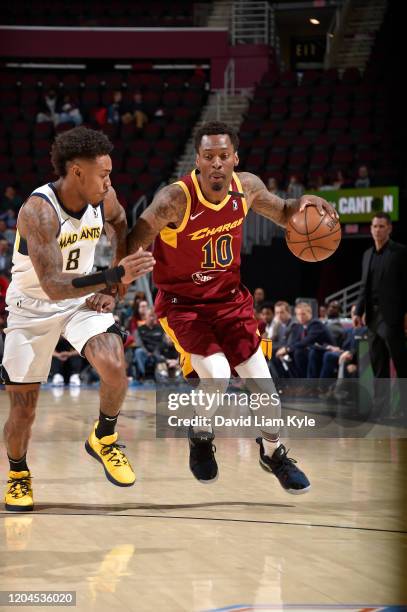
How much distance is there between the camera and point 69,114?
1973 centimetres

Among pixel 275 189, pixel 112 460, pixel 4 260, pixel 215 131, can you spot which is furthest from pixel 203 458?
pixel 275 189

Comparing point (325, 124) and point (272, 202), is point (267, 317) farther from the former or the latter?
point (325, 124)

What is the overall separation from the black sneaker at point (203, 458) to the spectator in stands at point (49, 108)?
1602cm

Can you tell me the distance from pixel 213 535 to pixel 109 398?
1001mm

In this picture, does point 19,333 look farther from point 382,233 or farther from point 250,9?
point 250,9

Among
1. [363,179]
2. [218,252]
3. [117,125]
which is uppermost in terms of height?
[117,125]

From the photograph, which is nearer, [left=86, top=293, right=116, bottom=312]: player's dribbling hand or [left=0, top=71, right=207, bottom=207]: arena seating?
[left=86, top=293, right=116, bottom=312]: player's dribbling hand

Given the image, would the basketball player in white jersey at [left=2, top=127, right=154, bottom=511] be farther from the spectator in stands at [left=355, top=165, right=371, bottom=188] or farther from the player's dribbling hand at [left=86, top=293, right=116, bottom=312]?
the spectator in stands at [left=355, top=165, right=371, bottom=188]

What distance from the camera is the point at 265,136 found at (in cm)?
1794

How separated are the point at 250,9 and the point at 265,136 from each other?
16.9 ft

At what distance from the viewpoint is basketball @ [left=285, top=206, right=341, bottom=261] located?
492cm

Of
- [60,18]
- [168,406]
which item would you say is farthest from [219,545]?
[60,18]

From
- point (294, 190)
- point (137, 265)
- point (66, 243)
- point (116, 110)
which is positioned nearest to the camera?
point (137, 265)

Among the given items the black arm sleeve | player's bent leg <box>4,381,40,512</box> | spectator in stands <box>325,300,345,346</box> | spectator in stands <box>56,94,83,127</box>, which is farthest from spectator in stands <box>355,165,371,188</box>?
the black arm sleeve
